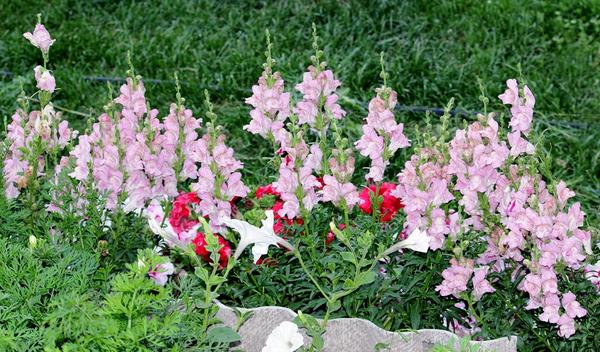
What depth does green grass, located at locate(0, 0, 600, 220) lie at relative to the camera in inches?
209

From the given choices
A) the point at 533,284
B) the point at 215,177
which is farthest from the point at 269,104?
the point at 533,284

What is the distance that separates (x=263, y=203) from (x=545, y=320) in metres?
0.90

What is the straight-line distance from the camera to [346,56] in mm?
5656

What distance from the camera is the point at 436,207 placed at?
8.94 ft

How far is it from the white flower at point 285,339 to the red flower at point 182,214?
2.57 ft

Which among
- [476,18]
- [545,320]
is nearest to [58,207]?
[545,320]

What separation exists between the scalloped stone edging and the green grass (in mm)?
2313

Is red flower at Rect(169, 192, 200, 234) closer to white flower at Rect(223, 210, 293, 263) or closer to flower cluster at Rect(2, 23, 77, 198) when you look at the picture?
flower cluster at Rect(2, 23, 77, 198)

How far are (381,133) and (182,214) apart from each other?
70 centimetres

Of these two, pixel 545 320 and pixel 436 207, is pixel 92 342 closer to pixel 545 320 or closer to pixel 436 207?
pixel 436 207

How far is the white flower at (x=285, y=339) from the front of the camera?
2.36 m

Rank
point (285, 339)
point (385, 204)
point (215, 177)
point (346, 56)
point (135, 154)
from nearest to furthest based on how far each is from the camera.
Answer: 1. point (285, 339)
2. point (215, 177)
3. point (135, 154)
4. point (385, 204)
5. point (346, 56)

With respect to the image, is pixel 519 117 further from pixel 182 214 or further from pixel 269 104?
pixel 182 214

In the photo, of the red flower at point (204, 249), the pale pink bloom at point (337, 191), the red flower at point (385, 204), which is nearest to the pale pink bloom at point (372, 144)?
the pale pink bloom at point (337, 191)
